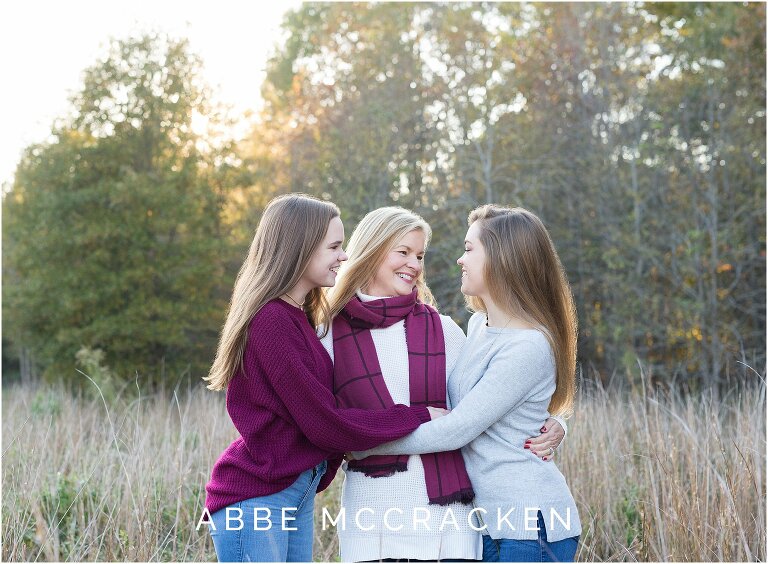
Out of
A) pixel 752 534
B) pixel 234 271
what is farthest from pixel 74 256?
pixel 752 534

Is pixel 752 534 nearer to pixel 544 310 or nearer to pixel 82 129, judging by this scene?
pixel 544 310

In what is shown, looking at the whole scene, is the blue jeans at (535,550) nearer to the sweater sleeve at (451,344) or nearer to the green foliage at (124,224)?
the sweater sleeve at (451,344)

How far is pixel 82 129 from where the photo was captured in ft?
43.3

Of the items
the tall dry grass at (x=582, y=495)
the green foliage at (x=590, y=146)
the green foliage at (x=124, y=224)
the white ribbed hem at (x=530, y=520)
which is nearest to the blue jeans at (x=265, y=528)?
the white ribbed hem at (x=530, y=520)

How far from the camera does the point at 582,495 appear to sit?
166 inches

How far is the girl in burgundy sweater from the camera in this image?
2.35 metres

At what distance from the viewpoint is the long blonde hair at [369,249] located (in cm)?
272

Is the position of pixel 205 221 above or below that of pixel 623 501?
above

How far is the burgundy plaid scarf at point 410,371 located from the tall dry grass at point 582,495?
1048 millimetres

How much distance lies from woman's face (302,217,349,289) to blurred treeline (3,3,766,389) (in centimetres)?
745

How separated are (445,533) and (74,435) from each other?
4226 millimetres

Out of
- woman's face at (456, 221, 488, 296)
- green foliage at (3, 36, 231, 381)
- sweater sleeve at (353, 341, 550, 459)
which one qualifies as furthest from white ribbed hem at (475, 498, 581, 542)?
green foliage at (3, 36, 231, 381)

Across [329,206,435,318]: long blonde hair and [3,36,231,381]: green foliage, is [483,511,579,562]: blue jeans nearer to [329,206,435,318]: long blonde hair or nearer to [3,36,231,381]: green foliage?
[329,206,435,318]: long blonde hair

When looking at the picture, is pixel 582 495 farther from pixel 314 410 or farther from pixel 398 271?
pixel 314 410
